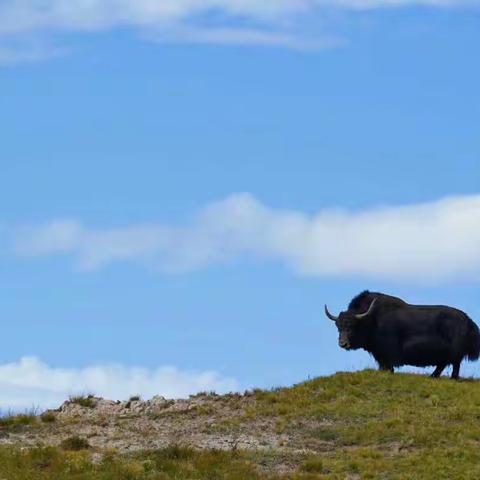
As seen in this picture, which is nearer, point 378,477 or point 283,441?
point 378,477

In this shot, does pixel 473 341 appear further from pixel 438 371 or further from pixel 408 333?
pixel 408 333

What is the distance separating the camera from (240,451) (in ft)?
87.2

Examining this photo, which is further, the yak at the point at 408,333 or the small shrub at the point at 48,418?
the yak at the point at 408,333

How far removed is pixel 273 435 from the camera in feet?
92.9

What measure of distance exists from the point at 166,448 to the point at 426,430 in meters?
5.10

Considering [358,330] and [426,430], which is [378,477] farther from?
[358,330]

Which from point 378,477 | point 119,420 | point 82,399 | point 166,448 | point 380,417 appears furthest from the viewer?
point 82,399

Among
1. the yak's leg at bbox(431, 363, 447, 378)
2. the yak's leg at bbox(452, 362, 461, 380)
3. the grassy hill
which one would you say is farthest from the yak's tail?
the grassy hill

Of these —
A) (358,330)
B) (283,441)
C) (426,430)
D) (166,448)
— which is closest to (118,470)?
(166,448)

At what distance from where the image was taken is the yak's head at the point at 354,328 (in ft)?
113

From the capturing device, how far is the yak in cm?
3353

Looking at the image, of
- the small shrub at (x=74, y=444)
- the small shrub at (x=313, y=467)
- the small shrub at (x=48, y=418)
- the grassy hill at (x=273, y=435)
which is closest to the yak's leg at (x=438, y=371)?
the grassy hill at (x=273, y=435)

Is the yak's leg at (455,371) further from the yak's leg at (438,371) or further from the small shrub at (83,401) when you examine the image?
the small shrub at (83,401)

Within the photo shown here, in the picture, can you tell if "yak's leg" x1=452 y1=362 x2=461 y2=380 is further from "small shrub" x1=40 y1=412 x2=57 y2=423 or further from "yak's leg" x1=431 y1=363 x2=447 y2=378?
"small shrub" x1=40 y1=412 x2=57 y2=423
